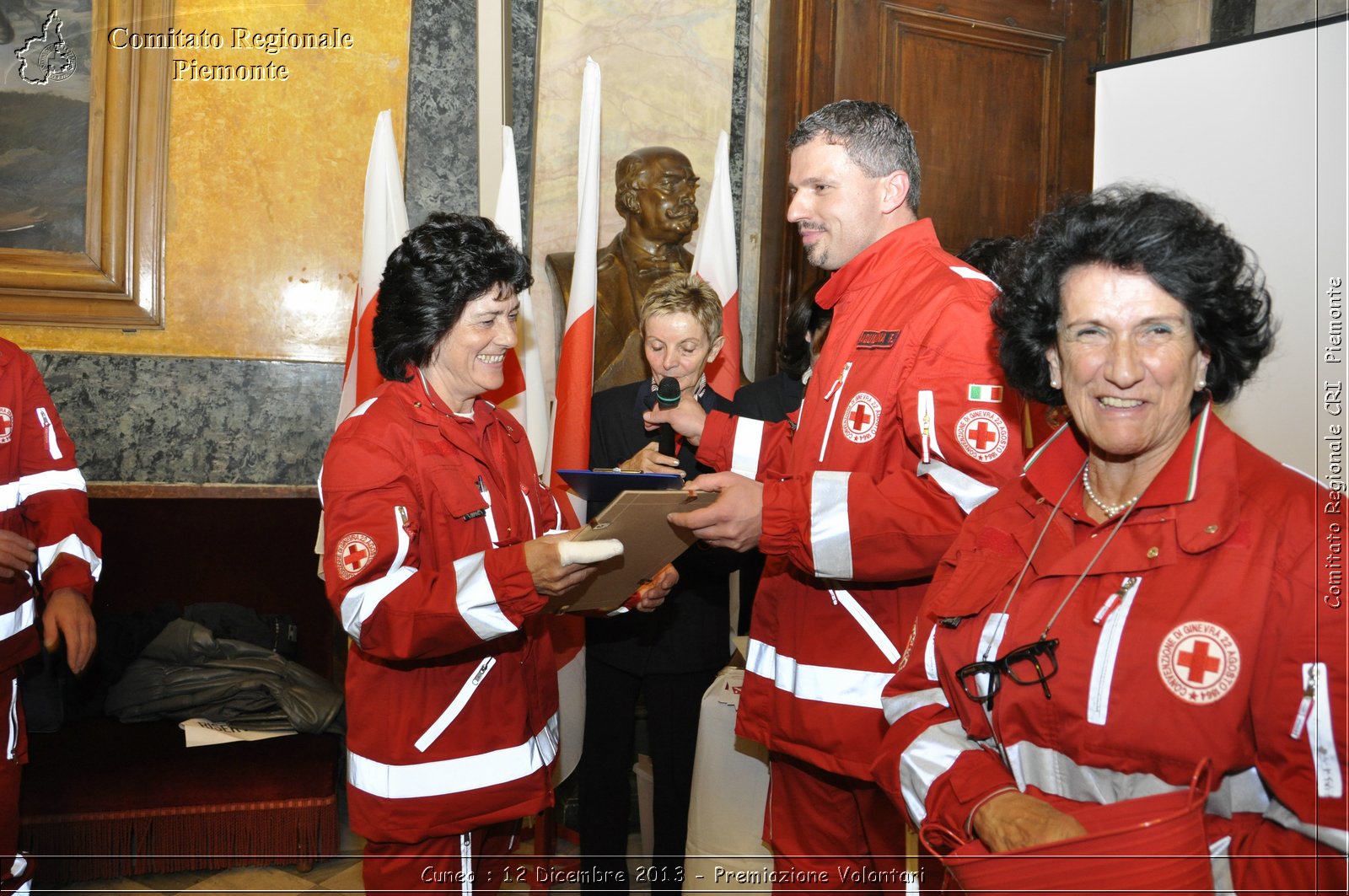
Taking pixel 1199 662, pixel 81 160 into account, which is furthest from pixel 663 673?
pixel 81 160

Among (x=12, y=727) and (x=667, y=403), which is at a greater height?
(x=667, y=403)

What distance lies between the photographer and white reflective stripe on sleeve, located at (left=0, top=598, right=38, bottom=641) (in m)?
2.57

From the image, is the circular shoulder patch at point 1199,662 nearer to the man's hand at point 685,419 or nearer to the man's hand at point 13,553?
the man's hand at point 685,419

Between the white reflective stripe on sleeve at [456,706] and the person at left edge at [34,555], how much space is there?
1.16 metres

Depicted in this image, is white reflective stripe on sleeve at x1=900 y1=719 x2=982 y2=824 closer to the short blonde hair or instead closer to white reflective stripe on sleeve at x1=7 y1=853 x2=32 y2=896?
the short blonde hair

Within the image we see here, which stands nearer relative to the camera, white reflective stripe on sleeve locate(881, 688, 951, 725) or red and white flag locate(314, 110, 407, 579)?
white reflective stripe on sleeve locate(881, 688, 951, 725)

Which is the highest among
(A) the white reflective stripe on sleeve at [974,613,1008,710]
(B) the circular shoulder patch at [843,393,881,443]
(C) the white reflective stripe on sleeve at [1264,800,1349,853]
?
(B) the circular shoulder patch at [843,393,881,443]

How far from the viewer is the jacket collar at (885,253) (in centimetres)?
222

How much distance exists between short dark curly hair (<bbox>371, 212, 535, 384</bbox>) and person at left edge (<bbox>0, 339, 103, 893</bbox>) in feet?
3.66

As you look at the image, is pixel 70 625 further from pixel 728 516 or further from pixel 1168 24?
pixel 1168 24

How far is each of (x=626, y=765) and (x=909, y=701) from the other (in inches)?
63.7

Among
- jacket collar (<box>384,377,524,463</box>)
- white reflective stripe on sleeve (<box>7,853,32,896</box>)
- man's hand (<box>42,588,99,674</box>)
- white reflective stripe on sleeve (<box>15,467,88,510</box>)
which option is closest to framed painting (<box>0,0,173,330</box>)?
white reflective stripe on sleeve (<box>15,467,88,510</box>)

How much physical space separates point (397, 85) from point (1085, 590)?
3400 millimetres

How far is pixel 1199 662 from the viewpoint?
1255mm
